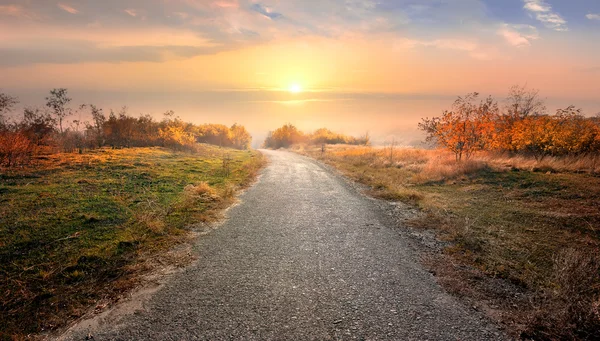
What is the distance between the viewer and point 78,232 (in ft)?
27.5

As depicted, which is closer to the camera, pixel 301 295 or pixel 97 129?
pixel 301 295

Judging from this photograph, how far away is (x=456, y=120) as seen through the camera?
24328 millimetres

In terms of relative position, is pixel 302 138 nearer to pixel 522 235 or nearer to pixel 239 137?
pixel 239 137

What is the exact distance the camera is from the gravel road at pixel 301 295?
4559 millimetres

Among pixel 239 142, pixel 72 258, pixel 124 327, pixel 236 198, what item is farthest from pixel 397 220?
pixel 239 142

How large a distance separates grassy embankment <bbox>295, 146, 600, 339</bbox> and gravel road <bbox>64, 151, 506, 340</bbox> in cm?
88

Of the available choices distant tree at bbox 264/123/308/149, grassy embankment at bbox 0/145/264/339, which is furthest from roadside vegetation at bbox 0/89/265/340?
distant tree at bbox 264/123/308/149

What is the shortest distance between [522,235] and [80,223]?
47.2ft

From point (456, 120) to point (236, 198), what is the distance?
67.0 feet

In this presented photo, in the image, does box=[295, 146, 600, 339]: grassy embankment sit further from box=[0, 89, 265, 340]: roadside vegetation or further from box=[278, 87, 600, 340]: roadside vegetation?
box=[0, 89, 265, 340]: roadside vegetation

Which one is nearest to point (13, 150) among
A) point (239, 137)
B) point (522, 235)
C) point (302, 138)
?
point (522, 235)

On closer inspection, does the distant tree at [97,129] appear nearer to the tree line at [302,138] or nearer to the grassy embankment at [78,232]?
the grassy embankment at [78,232]

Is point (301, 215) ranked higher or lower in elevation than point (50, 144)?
lower

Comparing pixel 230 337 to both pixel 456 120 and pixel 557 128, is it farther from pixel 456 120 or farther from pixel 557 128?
pixel 557 128
